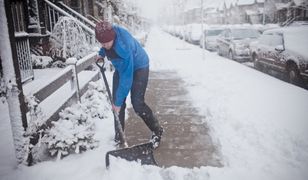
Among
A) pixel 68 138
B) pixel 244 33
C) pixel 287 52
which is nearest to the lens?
pixel 68 138

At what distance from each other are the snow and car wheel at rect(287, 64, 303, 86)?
125 centimetres

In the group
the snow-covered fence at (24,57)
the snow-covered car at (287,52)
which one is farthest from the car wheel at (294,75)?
the snow-covered fence at (24,57)

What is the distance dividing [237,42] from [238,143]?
1066 centimetres

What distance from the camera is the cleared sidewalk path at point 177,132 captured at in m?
4.02

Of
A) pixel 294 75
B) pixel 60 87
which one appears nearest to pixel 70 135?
pixel 60 87

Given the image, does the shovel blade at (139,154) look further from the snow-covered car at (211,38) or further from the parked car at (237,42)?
the snow-covered car at (211,38)

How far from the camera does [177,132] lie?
16.4 ft

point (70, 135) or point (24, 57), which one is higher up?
point (24, 57)

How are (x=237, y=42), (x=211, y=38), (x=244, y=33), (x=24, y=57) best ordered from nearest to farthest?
(x=24, y=57) → (x=237, y=42) → (x=244, y=33) → (x=211, y=38)

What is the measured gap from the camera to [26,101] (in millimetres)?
3570

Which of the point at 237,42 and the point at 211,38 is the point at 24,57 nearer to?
the point at 237,42

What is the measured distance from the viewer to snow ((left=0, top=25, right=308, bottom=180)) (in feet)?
11.5

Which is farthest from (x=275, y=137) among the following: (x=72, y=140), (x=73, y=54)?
(x=73, y=54)

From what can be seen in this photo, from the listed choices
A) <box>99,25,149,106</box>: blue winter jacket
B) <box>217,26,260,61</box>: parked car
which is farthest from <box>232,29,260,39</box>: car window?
<box>99,25,149,106</box>: blue winter jacket
